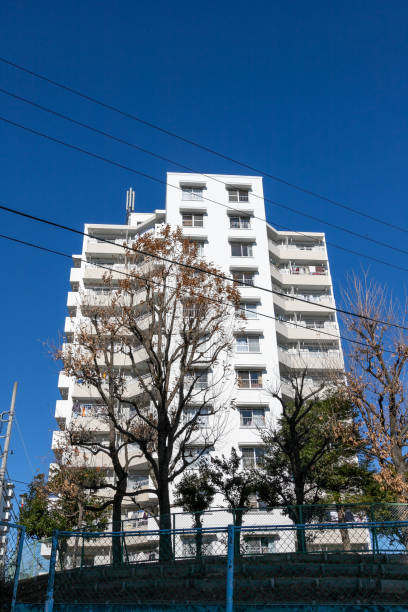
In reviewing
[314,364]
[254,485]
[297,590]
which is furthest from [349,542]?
[314,364]

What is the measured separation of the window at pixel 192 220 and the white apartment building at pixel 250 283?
0.26 feet

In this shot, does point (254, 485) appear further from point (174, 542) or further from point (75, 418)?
point (75, 418)

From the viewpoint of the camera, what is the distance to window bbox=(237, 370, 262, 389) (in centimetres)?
3512

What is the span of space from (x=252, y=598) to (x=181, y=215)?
3548 centimetres

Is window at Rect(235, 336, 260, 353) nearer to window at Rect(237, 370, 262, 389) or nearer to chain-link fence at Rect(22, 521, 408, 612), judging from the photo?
window at Rect(237, 370, 262, 389)

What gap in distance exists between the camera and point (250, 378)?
35562mm

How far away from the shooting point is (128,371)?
39.7 metres

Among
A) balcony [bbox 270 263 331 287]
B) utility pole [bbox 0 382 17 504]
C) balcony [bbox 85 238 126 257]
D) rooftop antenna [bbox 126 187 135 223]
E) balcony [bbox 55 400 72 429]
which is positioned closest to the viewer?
utility pole [bbox 0 382 17 504]

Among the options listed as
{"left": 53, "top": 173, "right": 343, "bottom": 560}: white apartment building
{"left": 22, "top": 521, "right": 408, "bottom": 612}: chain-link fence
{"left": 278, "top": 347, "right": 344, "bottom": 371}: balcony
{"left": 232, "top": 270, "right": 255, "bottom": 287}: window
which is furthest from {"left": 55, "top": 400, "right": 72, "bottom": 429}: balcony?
{"left": 22, "top": 521, "right": 408, "bottom": 612}: chain-link fence

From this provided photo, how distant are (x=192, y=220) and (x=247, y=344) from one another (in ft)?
36.3

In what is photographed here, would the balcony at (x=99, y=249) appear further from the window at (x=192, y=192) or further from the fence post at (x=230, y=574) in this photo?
the fence post at (x=230, y=574)

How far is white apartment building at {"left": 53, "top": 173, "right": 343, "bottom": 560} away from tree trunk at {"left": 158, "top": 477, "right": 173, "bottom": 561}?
17.3 meters

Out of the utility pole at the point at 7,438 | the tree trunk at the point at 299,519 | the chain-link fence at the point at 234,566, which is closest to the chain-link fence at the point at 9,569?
the chain-link fence at the point at 234,566

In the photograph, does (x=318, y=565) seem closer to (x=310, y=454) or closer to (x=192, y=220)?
(x=310, y=454)
